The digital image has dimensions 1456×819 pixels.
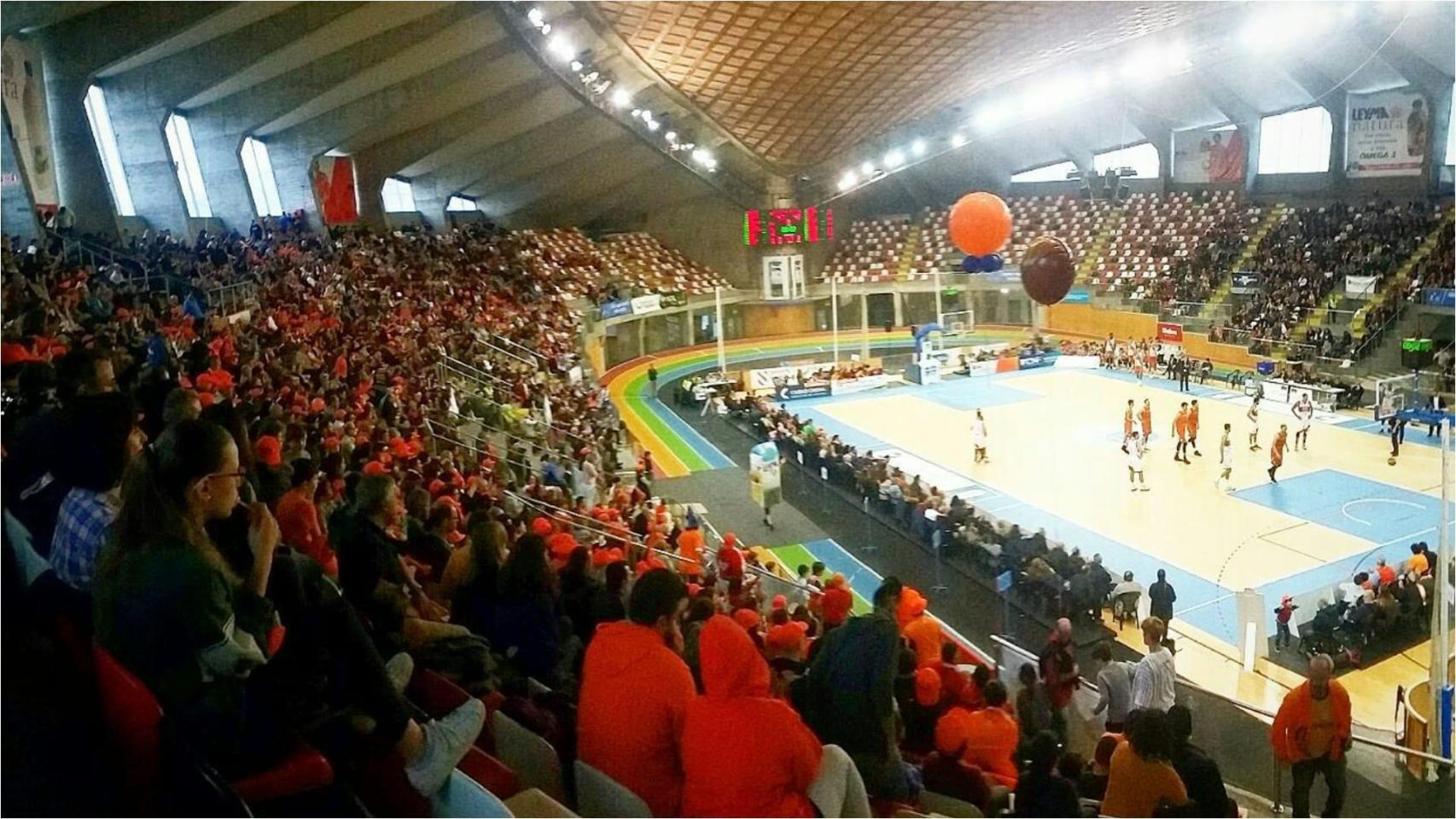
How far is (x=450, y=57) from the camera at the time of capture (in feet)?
74.8

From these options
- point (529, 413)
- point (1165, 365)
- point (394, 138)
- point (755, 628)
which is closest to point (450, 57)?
point (394, 138)

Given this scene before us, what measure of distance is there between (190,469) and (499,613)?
2.18 metres

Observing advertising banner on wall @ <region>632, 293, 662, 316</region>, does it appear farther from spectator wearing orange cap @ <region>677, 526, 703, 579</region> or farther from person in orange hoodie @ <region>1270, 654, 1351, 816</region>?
person in orange hoodie @ <region>1270, 654, 1351, 816</region>

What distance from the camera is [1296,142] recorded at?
112ft

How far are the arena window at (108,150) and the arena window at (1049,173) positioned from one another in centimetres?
3383

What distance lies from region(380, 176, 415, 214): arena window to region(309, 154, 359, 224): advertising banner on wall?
14.6ft

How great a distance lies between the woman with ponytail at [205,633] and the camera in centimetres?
258

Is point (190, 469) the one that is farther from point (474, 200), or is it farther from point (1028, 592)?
point (474, 200)

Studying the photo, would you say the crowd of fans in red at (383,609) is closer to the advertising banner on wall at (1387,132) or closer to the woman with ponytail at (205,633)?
the woman with ponytail at (205,633)

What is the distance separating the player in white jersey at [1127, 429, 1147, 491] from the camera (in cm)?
1855

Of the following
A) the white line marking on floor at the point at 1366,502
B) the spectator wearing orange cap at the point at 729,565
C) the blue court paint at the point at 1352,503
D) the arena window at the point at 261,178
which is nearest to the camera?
the spectator wearing orange cap at the point at 729,565

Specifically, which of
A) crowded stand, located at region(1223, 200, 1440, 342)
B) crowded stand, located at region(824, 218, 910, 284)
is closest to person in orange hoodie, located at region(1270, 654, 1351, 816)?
crowded stand, located at region(1223, 200, 1440, 342)

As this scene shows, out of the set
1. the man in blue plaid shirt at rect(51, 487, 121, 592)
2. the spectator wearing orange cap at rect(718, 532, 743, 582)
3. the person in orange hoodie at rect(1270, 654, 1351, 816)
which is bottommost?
the person in orange hoodie at rect(1270, 654, 1351, 816)

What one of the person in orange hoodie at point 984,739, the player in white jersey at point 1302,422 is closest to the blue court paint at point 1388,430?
the player in white jersey at point 1302,422
